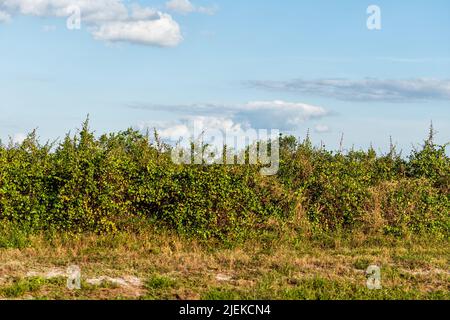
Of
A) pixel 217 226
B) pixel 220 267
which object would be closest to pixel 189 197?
pixel 217 226

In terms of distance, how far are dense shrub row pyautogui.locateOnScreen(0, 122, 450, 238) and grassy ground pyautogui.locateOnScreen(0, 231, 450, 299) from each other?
50 cm

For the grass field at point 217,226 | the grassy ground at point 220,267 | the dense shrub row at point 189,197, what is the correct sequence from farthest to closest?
1. the dense shrub row at point 189,197
2. the grass field at point 217,226
3. the grassy ground at point 220,267

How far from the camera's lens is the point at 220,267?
11.9 m

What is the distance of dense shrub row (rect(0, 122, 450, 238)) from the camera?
1438 centimetres

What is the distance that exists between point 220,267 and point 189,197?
9.54 ft

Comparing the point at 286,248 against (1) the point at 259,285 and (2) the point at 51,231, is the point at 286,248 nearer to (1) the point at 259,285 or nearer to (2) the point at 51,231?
(1) the point at 259,285

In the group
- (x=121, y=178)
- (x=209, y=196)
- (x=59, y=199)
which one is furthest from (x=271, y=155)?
(x=59, y=199)

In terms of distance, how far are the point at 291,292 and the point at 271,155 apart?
673 cm

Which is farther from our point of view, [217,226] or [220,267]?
[217,226]

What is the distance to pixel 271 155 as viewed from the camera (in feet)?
54.3

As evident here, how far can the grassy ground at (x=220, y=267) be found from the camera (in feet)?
33.4

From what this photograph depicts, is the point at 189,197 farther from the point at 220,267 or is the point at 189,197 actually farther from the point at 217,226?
the point at 220,267

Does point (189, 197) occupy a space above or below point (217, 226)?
above

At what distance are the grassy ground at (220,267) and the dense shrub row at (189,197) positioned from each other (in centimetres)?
50
